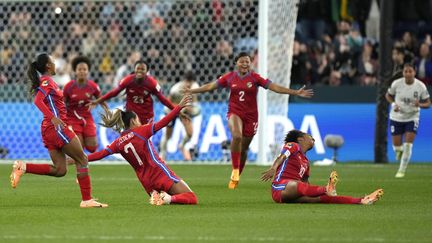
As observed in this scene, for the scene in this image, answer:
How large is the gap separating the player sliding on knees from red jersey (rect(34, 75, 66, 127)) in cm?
58

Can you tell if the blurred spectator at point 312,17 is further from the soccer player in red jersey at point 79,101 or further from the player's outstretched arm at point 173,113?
the player's outstretched arm at point 173,113

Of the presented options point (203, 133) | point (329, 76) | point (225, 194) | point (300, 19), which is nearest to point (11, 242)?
point (225, 194)

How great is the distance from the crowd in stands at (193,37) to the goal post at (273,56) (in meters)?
2.28

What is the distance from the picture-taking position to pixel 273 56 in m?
23.3

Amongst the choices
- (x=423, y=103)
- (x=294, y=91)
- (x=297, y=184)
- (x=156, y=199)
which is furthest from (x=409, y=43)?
(x=156, y=199)

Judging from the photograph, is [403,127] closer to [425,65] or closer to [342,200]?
A: [425,65]

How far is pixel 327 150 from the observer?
24.5 metres

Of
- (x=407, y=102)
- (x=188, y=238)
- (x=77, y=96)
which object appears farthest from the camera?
(x=407, y=102)

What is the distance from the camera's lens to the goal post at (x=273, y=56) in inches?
906

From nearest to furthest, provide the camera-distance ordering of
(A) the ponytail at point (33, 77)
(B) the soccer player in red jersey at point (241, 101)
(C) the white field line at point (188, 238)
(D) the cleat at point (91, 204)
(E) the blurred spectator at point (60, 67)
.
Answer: (C) the white field line at point (188, 238)
(D) the cleat at point (91, 204)
(A) the ponytail at point (33, 77)
(B) the soccer player in red jersey at point (241, 101)
(E) the blurred spectator at point (60, 67)

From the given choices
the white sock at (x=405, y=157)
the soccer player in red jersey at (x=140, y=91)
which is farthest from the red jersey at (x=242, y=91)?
the white sock at (x=405, y=157)

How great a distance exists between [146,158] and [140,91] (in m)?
6.25

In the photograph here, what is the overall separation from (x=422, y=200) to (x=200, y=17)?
1367 cm

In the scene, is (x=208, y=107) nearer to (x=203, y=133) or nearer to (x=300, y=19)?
(x=203, y=133)
